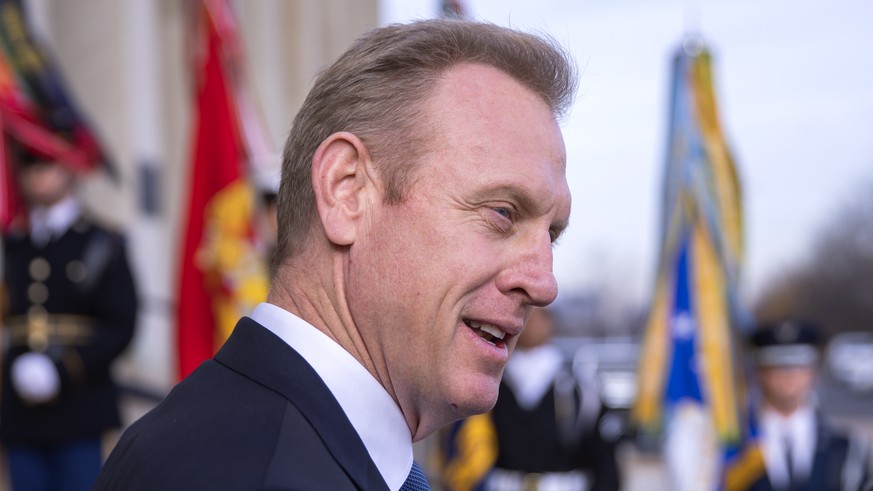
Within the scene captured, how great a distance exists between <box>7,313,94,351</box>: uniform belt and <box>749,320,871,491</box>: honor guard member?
137 inches

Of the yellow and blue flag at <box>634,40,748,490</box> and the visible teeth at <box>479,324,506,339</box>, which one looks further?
the yellow and blue flag at <box>634,40,748,490</box>

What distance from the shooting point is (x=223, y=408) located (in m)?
1.24

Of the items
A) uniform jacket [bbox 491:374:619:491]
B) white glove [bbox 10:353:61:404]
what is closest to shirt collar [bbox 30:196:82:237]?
white glove [bbox 10:353:61:404]

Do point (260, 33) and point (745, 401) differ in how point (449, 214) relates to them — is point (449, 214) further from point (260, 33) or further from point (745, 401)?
point (260, 33)

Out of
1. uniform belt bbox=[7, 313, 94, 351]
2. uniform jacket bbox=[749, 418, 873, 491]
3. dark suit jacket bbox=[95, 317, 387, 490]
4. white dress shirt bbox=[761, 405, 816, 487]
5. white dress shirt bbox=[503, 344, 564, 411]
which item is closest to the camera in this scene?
dark suit jacket bbox=[95, 317, 387, 490]

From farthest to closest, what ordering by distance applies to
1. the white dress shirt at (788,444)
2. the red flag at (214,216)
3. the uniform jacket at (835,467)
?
the white dress shirt at (788,444) < the uniform jacket at (835,467) < the red flag at (214,216)

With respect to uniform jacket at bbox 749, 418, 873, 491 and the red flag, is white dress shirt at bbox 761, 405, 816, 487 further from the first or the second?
the red flag

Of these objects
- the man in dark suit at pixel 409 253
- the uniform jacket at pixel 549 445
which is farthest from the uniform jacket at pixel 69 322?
the man in dark suit at pixel 409 253

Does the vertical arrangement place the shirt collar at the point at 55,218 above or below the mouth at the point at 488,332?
below

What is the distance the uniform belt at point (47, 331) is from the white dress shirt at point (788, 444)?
3.56 meters

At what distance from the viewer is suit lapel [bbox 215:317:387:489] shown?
1.28 m

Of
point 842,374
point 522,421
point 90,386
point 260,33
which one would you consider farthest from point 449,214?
point 842,374

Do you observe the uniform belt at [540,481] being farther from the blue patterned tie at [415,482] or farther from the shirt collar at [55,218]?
the blue patterned tie at [415,482]

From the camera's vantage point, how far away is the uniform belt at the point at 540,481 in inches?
240
